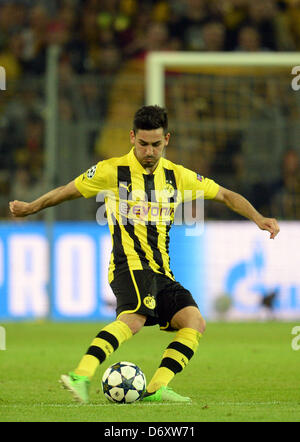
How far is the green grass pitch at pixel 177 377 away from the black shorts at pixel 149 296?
1.98 ft

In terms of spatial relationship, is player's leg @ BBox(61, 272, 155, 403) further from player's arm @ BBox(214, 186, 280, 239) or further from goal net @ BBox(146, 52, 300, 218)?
goal net @ BBox(146, 52, 300, 218)

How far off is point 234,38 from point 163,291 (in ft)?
35.1

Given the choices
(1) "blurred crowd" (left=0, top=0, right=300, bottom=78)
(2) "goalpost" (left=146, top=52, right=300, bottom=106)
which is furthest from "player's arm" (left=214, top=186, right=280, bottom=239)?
(1) "blurred crowd" (left=0, top=0, right=300, bottom=78)

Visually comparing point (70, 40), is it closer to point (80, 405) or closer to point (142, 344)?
point (142, 344)

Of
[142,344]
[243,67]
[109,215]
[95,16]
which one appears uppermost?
[95,16]

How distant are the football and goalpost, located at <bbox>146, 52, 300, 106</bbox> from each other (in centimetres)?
779

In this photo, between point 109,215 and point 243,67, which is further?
point 243,67

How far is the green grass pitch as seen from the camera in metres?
5.79

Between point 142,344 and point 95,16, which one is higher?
point 95,16

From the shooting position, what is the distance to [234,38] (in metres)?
16.7

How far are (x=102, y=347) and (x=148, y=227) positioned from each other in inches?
38.1
